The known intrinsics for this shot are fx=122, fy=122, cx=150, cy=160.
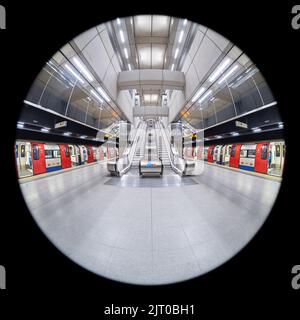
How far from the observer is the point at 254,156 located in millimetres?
6812

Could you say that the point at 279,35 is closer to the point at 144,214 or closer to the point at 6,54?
the point at 6,54

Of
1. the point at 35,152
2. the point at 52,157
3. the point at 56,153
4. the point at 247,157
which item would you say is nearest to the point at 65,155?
the point at 56,153

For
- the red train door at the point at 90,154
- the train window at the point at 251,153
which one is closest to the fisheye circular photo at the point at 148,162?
the train window at the point at 251,153

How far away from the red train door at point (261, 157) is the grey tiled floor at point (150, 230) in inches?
152

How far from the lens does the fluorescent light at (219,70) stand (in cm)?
397

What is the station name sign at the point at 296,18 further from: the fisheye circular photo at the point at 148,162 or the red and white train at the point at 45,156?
the red and white train at the point at 45,156

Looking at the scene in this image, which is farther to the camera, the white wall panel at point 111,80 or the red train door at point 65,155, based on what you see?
the red train door at point 65,155

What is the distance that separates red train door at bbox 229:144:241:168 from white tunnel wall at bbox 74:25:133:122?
8.35m

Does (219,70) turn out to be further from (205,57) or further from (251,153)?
(251,153)

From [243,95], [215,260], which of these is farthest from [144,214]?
[243,95]

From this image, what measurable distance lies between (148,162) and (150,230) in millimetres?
4406

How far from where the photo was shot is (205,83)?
17.5 ft

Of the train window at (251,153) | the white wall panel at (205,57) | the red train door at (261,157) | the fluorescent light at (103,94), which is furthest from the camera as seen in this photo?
the train window at (251,153)

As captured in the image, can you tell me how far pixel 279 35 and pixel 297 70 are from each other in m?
0.25
